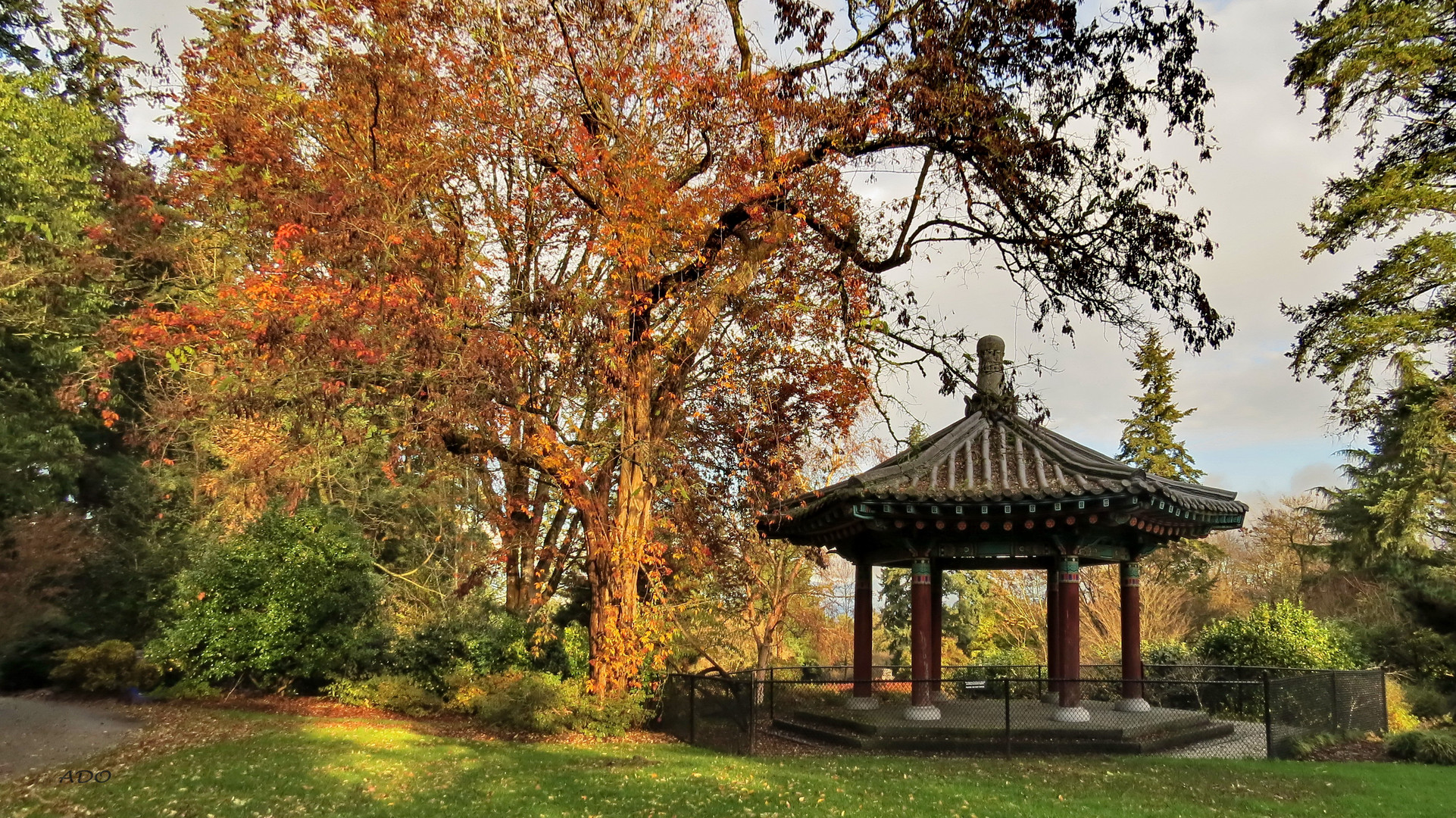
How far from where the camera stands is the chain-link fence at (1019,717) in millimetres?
11391

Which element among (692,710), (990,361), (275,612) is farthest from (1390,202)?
(275,612)

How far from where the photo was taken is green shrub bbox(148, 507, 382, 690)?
1723cm

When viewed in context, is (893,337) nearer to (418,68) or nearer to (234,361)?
(418,68)

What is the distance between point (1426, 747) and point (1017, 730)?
5391 mm

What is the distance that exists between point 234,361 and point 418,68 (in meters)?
5.41

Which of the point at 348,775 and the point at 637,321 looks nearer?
the point at 348,775

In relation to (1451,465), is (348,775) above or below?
below

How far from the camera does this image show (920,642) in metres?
12.6

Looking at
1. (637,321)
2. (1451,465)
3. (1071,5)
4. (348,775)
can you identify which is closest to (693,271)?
(637,321)

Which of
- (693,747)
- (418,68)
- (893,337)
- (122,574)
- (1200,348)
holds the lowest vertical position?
(693,747)

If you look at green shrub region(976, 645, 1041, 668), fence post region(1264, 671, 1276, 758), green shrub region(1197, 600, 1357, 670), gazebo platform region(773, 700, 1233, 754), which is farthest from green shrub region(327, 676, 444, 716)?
green shrub region(1197, 600, 1357, 670)

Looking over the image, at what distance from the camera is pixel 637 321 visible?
12602 mm

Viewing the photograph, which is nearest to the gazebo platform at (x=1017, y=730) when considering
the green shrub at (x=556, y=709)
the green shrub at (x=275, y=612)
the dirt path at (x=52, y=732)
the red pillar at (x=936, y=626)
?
the red pillar at (x=936, y=626)

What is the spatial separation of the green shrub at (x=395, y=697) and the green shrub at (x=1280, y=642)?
630 inches
